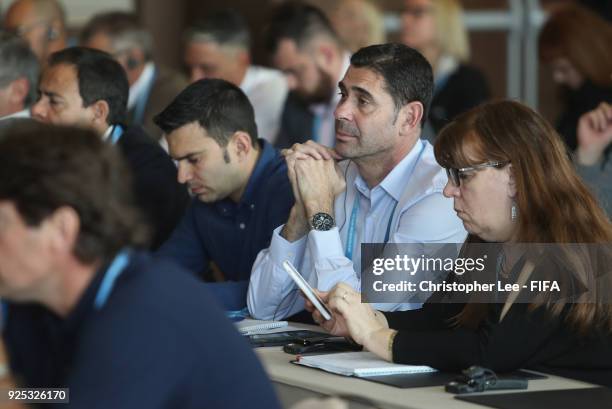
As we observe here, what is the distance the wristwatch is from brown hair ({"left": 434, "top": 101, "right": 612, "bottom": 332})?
2.20 feet

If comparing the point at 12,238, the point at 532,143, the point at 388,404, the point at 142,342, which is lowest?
the point at 388,404

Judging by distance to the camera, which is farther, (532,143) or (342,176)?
(342,176)

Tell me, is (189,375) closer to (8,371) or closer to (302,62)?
(8,371)

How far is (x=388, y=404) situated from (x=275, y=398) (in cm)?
55

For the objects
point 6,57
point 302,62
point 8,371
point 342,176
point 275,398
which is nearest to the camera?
point 275,398

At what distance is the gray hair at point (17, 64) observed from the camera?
15.8 feet

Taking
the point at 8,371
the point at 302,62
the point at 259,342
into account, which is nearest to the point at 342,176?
the point at 259,342

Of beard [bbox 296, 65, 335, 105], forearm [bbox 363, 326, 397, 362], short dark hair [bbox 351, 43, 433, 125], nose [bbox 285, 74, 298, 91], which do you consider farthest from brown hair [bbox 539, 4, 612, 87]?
forearm [bbox 363, 326, 397, 362]

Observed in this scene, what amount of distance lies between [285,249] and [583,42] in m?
2.40

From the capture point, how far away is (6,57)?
4.85 metres

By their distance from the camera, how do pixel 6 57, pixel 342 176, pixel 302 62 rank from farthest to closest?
pixel 302 62 → pixel 6 57 → pixel 342 176

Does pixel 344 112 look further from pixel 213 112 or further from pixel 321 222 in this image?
pixel 213 112

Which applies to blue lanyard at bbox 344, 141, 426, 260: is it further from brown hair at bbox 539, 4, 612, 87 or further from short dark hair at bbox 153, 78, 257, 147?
brown hair at bbox 539, 4, 612, 87

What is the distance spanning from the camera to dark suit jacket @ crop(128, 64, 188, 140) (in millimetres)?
5617
